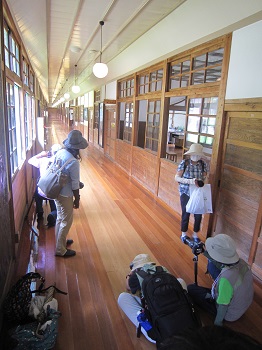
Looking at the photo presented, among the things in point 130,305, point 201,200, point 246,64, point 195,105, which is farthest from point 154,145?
point 130,305

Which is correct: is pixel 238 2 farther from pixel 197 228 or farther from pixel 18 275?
pixel 18 275

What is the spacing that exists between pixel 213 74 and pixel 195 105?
562 mm

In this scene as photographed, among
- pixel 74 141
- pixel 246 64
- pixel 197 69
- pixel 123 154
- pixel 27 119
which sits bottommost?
pixel 123 154

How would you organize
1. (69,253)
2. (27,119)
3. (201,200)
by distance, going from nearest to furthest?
(69,253) < (201,200) < (27,119)

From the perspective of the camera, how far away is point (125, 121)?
7.62 meters

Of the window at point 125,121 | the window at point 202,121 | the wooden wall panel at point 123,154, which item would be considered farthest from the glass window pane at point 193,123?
the window at point 125,121

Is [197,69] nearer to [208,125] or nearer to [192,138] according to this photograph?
[208,125]

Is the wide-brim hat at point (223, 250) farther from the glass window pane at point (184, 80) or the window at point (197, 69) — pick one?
the glass window pane at point (184, 80)

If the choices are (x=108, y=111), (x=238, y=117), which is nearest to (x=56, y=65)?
(x=108, y=111)

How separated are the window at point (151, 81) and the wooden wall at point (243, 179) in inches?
92.0

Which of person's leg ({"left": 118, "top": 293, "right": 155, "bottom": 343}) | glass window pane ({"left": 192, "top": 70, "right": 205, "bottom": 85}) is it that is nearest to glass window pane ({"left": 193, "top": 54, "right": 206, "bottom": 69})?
glass window pane ({"left": 192, "top": 70, "right": 205, "bottom": 85})

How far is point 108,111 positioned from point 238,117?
687 centimetres

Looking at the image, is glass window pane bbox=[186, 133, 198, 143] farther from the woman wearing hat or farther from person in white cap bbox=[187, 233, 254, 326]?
person in white cap bbox=[187, 233, 254, 326]

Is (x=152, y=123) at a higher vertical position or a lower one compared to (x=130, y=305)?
higher
